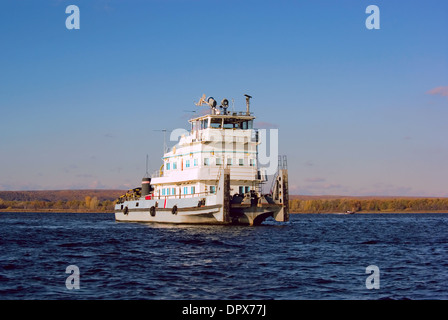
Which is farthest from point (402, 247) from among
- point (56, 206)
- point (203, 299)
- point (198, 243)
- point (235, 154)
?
point (56, 206)

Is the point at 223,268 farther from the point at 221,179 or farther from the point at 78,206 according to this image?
the point at 78,206

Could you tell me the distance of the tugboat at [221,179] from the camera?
39125mm

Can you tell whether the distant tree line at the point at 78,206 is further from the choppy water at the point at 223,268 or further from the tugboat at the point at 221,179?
the choppy water at the point at 223,268

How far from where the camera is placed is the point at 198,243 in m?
29.6

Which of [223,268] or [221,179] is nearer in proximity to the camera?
[223,268]

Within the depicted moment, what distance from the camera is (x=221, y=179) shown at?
38.1 metres

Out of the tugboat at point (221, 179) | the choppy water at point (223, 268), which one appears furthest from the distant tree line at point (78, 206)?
the choppy water at point (223, 268)

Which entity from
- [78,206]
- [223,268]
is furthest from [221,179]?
[78,206]

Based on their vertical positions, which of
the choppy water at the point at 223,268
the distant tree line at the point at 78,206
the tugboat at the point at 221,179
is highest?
the tugboat at the point at 221,179

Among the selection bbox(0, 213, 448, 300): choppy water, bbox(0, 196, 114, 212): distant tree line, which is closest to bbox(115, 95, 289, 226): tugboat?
bbox(0, 213, 448, 300): choppy water

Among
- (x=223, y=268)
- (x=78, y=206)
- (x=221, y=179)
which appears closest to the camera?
(x=223, y=268)
